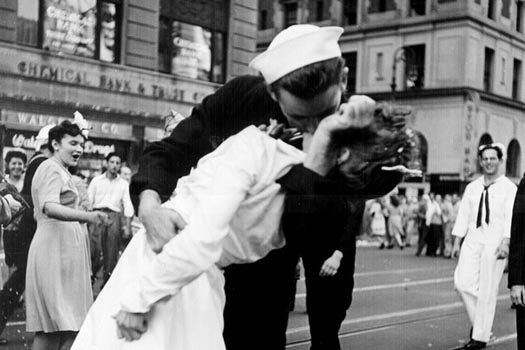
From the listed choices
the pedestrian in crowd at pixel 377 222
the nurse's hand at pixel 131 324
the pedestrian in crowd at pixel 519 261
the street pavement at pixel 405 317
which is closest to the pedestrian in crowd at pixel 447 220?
the pedestrian in crowd at pixel 377 222

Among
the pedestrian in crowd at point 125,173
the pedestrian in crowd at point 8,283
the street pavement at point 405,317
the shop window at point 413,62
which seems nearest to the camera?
the pedestrian in crowd at point 8,283

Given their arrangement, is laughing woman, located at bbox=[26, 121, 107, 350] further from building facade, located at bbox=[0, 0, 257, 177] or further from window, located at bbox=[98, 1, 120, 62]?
window, located at bbox=[98, 1, 120, 62]

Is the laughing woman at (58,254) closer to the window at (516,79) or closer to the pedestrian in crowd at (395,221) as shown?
the window at (516,79)

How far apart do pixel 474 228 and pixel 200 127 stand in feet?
13.4

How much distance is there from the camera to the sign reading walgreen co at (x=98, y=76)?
9.59 m

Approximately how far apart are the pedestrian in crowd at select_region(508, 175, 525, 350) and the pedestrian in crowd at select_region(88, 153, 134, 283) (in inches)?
162

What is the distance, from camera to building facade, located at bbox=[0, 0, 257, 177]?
29.9 ft

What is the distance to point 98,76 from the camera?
1084 centimetres

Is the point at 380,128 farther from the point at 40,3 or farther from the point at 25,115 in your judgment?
the point at 40,3

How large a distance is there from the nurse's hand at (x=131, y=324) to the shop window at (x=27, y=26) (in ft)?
29.4

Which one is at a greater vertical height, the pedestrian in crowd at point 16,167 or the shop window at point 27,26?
the shop window at point 27,26

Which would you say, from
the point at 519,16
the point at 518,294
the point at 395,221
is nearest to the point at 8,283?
the point at 518,294

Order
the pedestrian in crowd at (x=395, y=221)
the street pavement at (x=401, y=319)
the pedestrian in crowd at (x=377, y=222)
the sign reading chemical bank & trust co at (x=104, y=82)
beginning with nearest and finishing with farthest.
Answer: the street pavement at (x=401, y=319)
the sign reading chemical bank & trust co at (x=104, y=82)
the pedestrian in crowd at (x=395, y=221)
the pedestrian in crowd at (x=377, y=222)

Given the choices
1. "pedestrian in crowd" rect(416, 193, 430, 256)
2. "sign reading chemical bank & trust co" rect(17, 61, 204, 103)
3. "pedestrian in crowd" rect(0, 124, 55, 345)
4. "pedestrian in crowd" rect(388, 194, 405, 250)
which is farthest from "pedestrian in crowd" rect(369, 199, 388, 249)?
"pedestrian in crowd" rect(0, 124, 55, 345)
